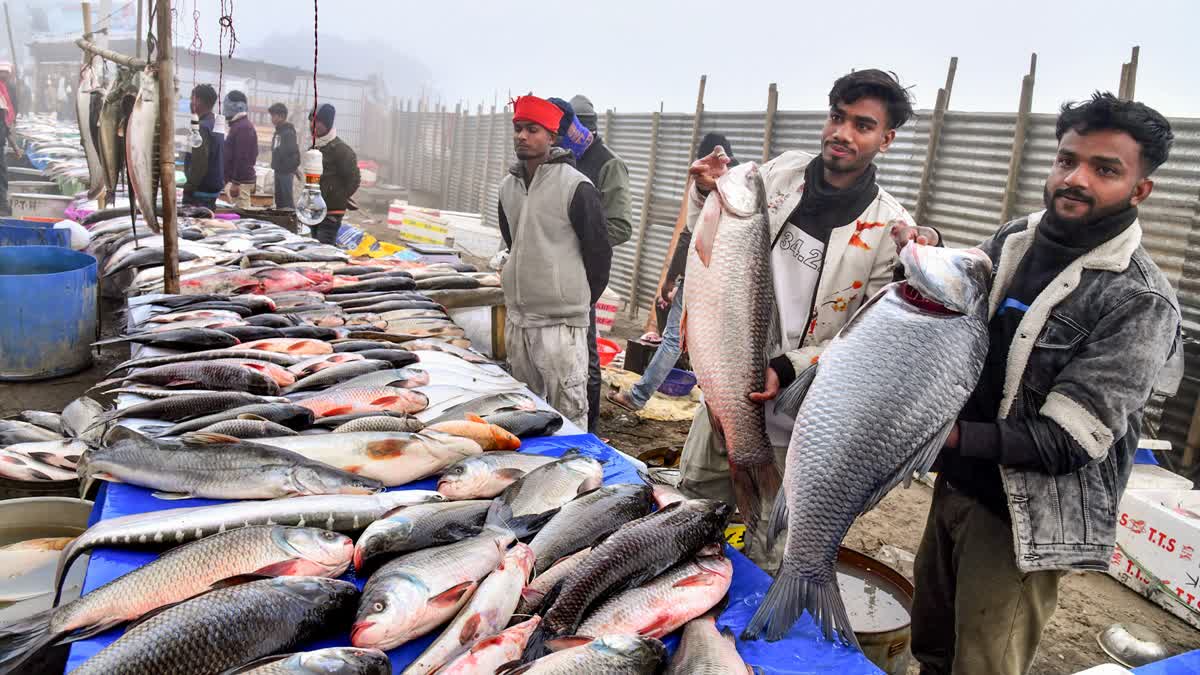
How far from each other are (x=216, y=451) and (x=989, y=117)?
7.44 m

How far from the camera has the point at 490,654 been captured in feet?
5.38

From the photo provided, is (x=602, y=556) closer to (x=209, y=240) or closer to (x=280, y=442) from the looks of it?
(x=280, y=442)

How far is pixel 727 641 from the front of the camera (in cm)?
186

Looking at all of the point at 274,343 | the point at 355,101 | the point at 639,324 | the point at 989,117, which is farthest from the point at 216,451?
the point at 355,101

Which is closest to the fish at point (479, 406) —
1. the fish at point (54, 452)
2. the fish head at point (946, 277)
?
the fish at point (54, 452)

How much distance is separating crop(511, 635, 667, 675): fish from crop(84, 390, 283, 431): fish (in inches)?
71.0

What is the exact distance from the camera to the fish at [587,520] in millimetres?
2141

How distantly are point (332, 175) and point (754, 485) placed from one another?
8.10 meters

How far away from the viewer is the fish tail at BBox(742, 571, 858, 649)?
193 cm

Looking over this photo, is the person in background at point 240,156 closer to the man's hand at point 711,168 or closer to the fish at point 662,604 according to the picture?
the man's hand at point 711,168

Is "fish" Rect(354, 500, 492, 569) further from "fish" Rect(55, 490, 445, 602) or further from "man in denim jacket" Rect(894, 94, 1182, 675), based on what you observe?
"man in denim jacket" Rect(894, 94, 1182, 675)

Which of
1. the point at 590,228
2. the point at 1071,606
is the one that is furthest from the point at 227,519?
the point at 1071,606

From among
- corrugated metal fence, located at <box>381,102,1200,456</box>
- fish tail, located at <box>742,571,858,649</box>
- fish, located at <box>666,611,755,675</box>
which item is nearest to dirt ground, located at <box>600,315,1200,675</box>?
corrugated metal fence, located at <box>381,102,1200,456</box>

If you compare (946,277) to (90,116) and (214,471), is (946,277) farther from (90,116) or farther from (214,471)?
(90,116)
